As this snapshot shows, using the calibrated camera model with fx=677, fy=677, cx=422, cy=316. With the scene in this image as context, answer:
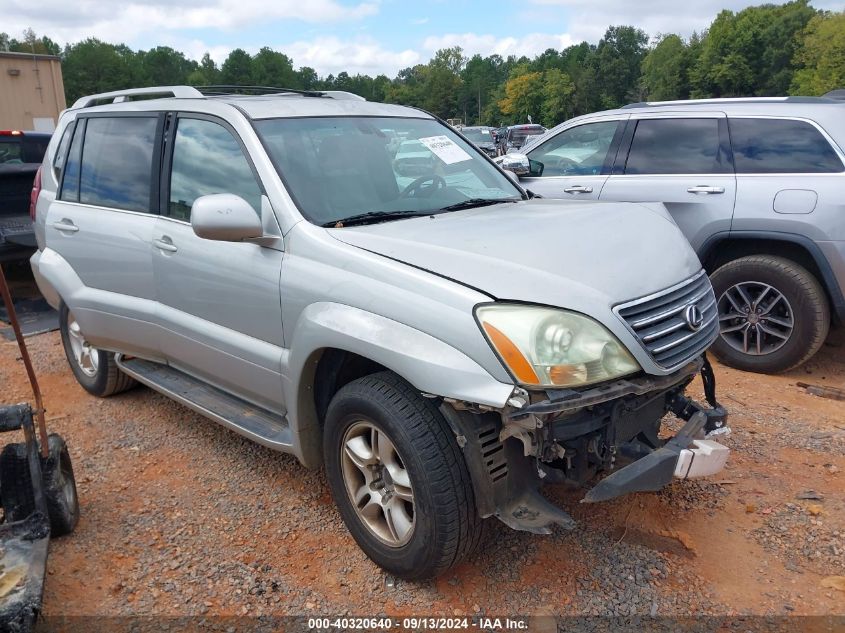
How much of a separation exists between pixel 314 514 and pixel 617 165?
397cm

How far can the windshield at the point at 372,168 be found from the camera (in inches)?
123

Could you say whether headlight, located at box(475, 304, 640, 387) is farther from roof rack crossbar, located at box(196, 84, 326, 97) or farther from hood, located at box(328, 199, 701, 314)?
roof rack crossbar, located at box(196, 84, 326, 97)

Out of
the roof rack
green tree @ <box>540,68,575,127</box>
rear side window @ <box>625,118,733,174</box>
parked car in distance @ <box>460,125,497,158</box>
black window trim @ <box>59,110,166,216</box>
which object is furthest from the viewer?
green tree @ <box>540,68,575,127</box>

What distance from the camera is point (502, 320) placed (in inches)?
90.8

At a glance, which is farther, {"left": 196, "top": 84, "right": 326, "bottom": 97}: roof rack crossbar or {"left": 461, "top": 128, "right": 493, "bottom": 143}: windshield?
{"left": 461, "top": 128, "right": 493, "bottom": 143}: windshield

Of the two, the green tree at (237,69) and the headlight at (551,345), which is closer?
the headlight at (551,345)

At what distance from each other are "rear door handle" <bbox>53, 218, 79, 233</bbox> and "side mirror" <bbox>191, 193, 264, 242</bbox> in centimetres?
189

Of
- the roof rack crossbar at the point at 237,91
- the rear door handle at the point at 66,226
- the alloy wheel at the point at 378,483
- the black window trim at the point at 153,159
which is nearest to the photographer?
the alloy wheel at the point at 378,483

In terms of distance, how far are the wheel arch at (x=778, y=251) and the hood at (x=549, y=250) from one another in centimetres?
198

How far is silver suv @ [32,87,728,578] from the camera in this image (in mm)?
2338

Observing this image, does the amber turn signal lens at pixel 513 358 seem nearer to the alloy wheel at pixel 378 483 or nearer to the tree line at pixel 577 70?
the alloy wheel at pixel 378 483

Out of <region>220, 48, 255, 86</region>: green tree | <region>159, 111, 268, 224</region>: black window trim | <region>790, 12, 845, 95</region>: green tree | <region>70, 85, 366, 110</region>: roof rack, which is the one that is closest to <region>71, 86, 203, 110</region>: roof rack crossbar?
<region>70, 85, 366, 110</region>: roof rack

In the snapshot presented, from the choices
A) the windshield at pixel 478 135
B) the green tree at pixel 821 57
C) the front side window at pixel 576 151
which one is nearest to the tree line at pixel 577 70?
the green tree at pixel 821 57

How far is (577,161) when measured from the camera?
607 centimetres
